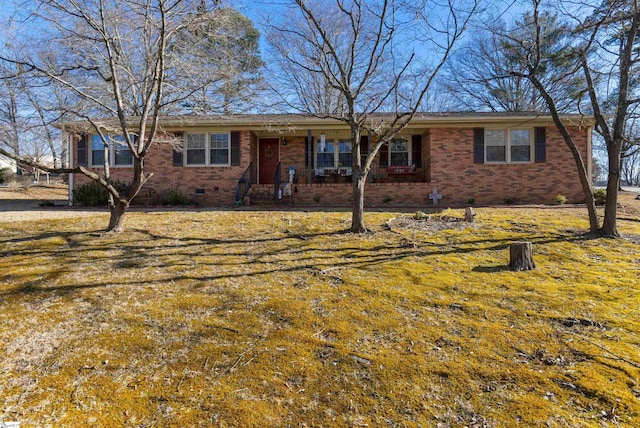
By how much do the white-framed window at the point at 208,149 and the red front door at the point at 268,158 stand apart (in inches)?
71.1

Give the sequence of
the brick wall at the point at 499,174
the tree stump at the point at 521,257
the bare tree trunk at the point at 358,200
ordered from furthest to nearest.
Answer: the brick wall at the point at 499,174
the bare tree trunk at the point at 358,200
the tree stump at the point at 521,257

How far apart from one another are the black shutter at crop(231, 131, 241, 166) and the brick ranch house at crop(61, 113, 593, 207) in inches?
1.4

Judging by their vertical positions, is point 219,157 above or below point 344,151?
below

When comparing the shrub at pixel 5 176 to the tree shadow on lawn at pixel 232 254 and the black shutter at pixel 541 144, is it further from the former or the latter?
the black shutter at pixel 541 144

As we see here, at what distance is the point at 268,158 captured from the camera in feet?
47.9

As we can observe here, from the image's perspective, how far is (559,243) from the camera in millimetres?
6023

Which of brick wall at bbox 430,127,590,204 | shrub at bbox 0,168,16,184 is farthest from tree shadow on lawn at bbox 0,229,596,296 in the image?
shrub at bbox 0,168,16,184

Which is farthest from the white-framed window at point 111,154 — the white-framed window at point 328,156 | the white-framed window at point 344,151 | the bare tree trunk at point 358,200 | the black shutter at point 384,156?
the bare tree trunk at point 358,200

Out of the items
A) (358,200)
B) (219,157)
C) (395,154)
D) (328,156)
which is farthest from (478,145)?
(219,157)

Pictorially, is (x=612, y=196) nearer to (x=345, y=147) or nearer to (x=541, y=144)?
(x=541, y=144)

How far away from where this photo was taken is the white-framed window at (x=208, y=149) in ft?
42.7

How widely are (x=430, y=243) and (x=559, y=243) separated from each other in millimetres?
2207

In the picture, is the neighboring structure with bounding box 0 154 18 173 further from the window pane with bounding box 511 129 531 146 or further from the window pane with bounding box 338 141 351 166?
the window pane with bounding box 511 129 531 146

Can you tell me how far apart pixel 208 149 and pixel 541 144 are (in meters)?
11.8
